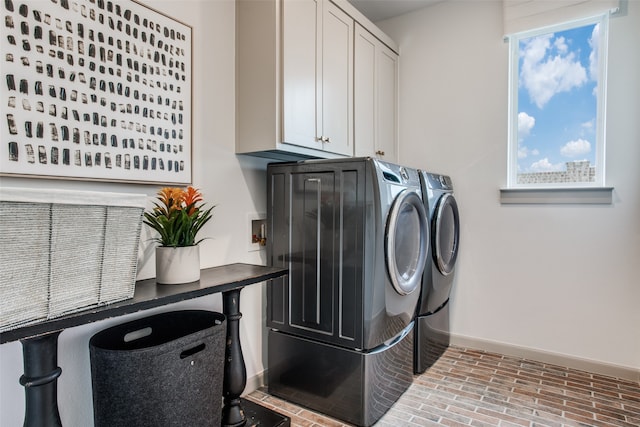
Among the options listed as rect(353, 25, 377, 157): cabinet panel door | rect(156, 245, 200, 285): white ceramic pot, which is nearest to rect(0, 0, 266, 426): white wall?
rect(156, 245, 200, 285): white ceramic pot

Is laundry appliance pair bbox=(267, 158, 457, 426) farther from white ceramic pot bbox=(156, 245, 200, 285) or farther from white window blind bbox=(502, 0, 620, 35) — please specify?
white window blind bbox=(502, 0, 620, 35)

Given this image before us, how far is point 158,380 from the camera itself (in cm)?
115

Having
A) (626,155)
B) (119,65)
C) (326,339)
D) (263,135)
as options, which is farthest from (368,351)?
(626,155)

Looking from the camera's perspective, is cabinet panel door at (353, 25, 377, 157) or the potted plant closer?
the potted plant

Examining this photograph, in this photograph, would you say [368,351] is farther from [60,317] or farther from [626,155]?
[626,155]

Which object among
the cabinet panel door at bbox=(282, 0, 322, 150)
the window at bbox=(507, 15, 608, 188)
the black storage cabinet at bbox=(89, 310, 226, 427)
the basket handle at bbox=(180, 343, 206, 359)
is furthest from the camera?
the window at bbox=(507, 15, 608, 188)

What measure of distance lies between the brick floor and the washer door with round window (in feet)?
1.98

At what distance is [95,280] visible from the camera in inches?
40.0

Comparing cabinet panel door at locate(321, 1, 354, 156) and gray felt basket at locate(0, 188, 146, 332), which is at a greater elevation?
cabinet panel door at locate(321, 1, 354, 156)

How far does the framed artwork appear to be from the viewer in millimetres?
1140

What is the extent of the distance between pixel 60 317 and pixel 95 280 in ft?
0.41

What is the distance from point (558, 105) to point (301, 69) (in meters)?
1.80

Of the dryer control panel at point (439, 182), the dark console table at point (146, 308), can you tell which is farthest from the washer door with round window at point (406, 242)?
the dark console table at point (146, 308)

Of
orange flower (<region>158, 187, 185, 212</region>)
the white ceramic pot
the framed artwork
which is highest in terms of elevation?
the framed artwork
